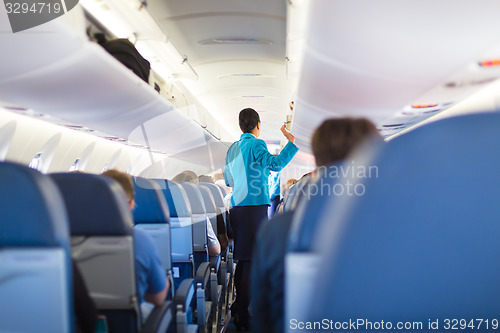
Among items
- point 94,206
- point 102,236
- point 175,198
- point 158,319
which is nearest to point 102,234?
point 102,236

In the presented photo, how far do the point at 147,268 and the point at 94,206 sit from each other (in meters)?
0.58

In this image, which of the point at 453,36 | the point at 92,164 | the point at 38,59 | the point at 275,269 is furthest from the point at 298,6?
the point at 92,164

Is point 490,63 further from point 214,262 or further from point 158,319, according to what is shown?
point 214,262

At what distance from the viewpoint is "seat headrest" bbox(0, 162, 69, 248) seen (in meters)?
1.34

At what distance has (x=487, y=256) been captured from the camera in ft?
3.96

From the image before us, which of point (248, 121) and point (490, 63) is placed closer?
point (490, 63)

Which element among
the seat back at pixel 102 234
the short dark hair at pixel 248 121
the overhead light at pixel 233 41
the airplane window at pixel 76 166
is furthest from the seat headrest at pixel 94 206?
the airplane window at pixel 76 166

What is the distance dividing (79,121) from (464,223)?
15.4 feet

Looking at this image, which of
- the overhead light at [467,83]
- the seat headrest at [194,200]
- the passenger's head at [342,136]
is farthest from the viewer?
the seat headrest at [194,200]

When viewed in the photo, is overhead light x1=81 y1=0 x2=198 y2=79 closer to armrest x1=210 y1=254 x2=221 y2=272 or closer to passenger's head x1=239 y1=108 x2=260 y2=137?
passenger's head x1=239 y1=108 x2=260 y2=137

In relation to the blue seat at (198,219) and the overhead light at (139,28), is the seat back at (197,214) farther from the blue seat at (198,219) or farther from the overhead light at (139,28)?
the overhead light at (139,28)

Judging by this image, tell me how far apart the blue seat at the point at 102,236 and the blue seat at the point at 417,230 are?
91 cm

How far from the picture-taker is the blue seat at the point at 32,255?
1.35 m

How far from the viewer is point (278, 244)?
154 cm
